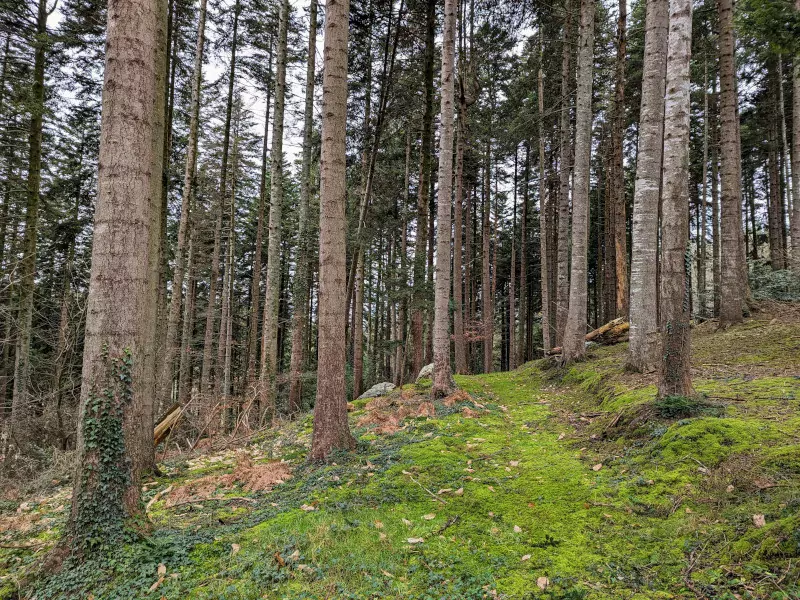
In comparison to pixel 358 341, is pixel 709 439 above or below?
below

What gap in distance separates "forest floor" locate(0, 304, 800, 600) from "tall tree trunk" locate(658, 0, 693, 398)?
40 cm

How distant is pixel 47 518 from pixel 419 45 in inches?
615

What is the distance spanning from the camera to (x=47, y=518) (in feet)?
13.8

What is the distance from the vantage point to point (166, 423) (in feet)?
23.0

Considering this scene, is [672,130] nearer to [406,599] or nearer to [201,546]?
[406,599]

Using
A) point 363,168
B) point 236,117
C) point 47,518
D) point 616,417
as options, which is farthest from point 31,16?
point 616,417

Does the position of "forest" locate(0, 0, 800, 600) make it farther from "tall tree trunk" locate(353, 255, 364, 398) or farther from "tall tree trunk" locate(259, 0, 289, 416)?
"tall tree trunk" locate(353, 255, 364, 398)

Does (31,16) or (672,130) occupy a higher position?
(31,16)

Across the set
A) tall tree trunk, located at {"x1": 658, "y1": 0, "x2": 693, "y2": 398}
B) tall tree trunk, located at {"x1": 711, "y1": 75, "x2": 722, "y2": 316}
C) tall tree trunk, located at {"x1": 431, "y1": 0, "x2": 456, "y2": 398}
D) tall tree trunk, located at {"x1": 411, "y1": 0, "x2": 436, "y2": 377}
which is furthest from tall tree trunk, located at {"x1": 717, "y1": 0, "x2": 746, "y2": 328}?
tall tree trunk, located at {"x1": 411, "y1": 0, "x2": 436, "y2": 377}

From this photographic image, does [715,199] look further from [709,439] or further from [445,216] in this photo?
[709,439]

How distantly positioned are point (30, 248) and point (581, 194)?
13.7 meters

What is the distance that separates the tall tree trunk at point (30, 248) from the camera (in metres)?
8.28

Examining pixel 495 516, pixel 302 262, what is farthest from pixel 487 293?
pixel 495 516

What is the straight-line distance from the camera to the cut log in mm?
6867
